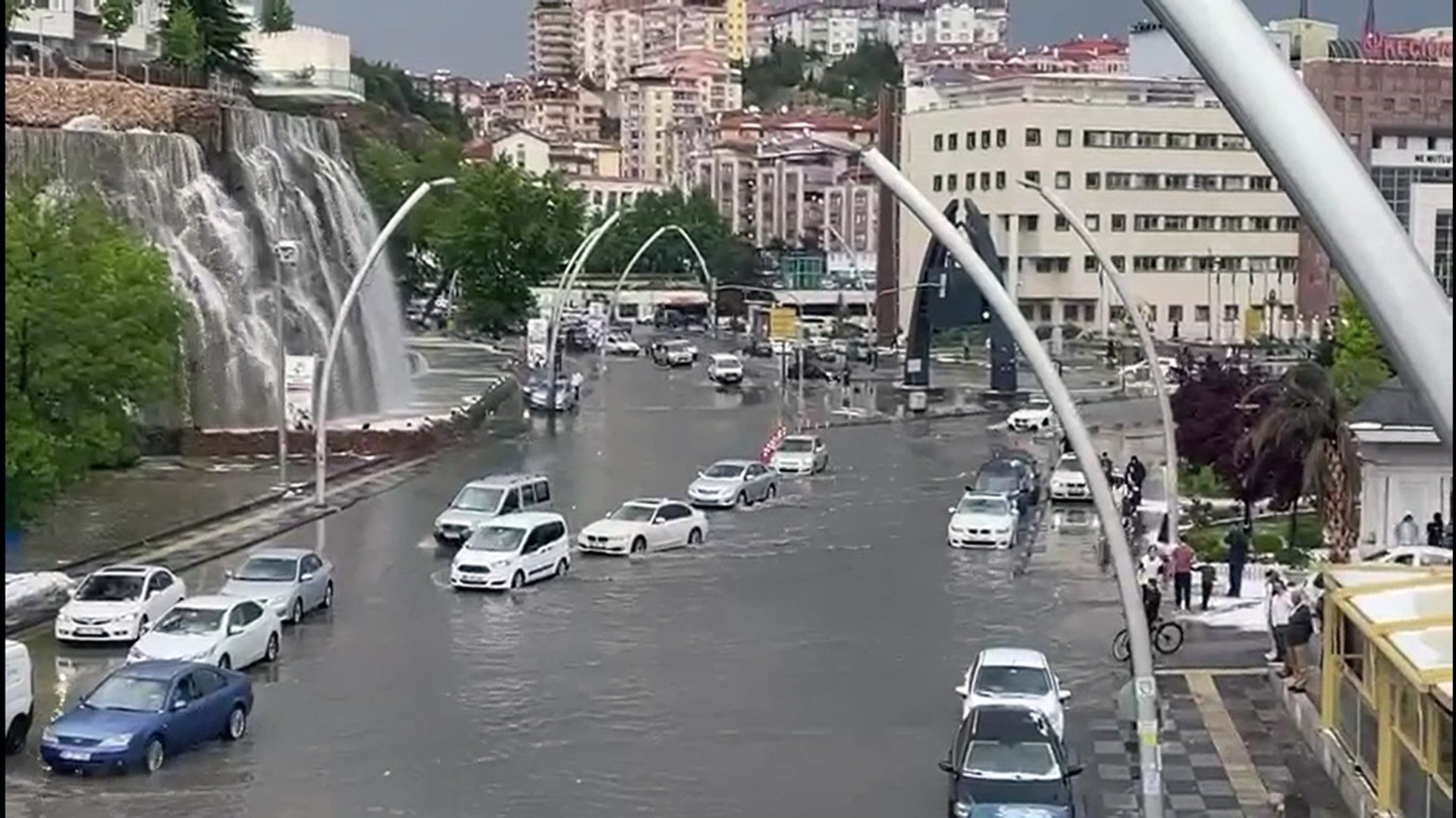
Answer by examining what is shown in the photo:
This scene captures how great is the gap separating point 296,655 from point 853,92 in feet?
594

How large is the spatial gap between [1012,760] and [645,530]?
15501 millimetres

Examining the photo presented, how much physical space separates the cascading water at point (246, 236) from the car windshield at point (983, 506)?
1761cm

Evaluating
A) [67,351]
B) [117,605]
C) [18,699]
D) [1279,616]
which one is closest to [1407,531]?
[1279,616]

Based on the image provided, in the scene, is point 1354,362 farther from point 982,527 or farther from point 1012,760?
point 1012,760

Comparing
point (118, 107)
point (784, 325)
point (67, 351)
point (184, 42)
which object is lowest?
point (784, 325)

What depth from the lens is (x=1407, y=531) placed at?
25.9m

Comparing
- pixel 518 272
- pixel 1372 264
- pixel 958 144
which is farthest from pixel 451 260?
pixel 1372 264

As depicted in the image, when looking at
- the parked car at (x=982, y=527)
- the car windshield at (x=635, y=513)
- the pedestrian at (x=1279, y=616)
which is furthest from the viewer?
the parked car at (x=982, y=527)

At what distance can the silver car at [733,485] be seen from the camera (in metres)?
35.6

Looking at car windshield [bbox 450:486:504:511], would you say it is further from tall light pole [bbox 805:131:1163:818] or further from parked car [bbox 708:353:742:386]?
parked car [bbox 708:353:742:386]

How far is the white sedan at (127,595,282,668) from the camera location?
1925 cm

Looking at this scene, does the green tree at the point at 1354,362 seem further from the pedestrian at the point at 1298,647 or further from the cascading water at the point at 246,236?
the cascading water at the point at 246,236

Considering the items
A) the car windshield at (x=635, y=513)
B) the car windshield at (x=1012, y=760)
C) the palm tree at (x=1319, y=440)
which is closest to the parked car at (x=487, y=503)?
the car windshield at (x=635, y=513)

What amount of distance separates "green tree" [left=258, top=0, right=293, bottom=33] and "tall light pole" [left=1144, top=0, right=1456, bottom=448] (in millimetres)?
99663
